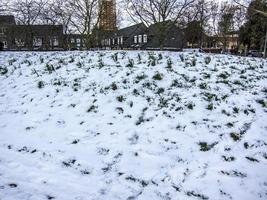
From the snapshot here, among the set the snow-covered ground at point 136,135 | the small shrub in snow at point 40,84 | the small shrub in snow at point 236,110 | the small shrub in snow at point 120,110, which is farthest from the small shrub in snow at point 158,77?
the small shrub in snow at point 40,84

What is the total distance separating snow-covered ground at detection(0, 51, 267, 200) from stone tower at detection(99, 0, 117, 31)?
20.9m

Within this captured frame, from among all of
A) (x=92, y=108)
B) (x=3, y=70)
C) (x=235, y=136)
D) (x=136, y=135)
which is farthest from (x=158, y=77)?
(x=3, y=70)

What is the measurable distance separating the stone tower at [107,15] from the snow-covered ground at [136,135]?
2088cm

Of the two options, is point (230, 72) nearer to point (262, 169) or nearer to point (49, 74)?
point (262, 169)

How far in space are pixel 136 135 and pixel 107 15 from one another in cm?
2721

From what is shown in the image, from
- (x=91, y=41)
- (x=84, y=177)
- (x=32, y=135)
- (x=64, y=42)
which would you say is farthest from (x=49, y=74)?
(x=64, y=42)

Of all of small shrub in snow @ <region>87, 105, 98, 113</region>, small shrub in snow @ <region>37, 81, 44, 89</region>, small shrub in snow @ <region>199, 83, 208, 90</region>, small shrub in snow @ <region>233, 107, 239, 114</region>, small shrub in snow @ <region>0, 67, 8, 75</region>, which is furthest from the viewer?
small shrub in snow @ <region>0, 67, 8, 75</region>

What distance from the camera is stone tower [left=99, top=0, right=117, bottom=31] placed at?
27.7 meters

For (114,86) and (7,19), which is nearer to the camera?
(114,86)

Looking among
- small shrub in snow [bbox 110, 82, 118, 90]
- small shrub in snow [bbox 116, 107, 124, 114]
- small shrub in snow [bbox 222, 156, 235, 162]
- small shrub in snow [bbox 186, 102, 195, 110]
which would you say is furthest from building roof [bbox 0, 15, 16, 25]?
small shrub in snow [bbox 222, 156, 235, 162]

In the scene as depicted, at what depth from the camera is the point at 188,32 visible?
52.7m

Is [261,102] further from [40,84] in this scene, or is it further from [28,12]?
[28,12]

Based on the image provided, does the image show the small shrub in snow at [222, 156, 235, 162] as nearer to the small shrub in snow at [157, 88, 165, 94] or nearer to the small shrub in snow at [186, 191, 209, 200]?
the small shrub in snow at [186, 191, 209, 200]

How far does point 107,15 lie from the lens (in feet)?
98.4
